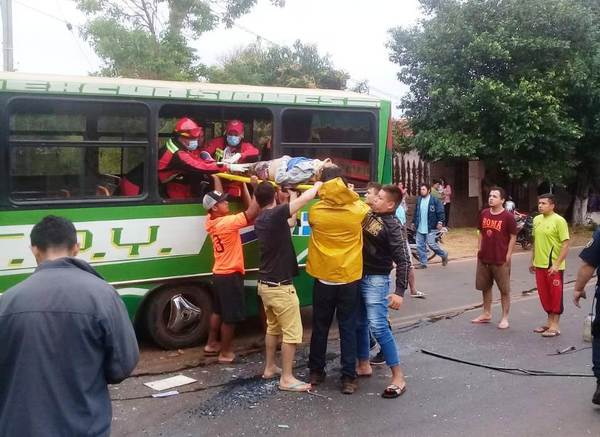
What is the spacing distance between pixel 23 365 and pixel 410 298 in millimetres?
7384

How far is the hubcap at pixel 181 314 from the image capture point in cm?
648

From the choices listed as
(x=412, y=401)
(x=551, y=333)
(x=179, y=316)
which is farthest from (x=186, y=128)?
(x=551, y=333)

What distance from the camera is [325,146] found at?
718 centimetres

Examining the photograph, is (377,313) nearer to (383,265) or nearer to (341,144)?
(383,265)

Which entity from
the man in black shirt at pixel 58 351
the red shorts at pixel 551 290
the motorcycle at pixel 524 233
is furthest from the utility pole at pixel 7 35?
the motorcycle at pixel 524 233

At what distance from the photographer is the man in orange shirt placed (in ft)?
19.8

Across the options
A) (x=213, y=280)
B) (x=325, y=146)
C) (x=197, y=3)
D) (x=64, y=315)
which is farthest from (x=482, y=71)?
(x=64, y=315)

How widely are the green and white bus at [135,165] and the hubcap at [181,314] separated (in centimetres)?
1

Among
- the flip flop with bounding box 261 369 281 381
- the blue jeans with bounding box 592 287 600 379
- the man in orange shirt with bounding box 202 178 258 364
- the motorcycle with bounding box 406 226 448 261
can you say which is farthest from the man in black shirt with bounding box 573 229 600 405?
the motorcycle with bounding box 406 226 448 261

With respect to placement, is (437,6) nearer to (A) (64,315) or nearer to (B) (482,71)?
(B) (482,71)

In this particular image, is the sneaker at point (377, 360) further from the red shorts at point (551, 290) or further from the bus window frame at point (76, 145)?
the bus window frame at point (76, 145)

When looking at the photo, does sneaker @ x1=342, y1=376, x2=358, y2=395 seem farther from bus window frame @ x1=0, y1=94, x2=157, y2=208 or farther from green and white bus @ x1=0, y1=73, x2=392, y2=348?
bus window frame @ x1=0, y1=94, x2=157, y2=208

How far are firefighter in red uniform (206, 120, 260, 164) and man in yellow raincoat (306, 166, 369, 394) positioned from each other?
5.18ft

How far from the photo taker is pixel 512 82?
53.6ft
